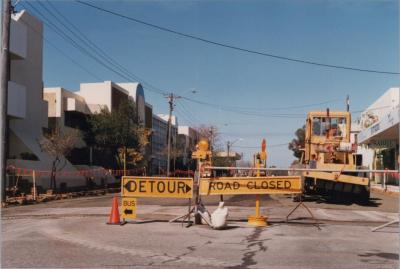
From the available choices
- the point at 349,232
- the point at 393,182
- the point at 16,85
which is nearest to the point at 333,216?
the point at 349,232

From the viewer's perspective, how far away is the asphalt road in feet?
28.5

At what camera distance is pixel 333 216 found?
1727cm

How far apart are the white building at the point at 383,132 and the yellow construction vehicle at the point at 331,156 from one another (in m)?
13.1

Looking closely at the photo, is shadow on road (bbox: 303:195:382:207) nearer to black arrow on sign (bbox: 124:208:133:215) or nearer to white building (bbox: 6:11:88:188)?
black arrow on sign (bbox: 124:208:133:215)

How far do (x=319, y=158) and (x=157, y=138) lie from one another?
5276cm

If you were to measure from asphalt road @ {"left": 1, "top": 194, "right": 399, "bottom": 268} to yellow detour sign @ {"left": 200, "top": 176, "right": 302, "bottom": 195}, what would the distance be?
91 cm

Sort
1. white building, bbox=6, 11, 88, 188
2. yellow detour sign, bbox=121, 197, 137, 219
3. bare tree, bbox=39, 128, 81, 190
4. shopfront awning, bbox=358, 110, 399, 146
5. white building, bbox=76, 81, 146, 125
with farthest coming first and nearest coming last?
white building, bbox=76, 81, 146, 125, bare tree, bbox=39, 128, 81, 190, shopfront awning, bbox=358, 110, 399, 146, white building, bbox=6, 11, 88, 188, yellow detour sign, bbox=121, 197, 137, 219

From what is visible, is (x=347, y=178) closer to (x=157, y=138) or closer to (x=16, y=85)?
(x=16, y=85)

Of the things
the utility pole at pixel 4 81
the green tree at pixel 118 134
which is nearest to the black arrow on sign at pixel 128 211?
the utility pole at pixel 4 81

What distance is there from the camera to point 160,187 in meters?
13.9

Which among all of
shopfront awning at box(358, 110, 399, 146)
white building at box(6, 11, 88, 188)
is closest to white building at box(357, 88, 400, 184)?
shopfront awning at box(358, 110, 399, 146)

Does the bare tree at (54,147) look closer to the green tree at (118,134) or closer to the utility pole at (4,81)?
the green tree at (118,134)

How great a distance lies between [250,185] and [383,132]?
28.6 m

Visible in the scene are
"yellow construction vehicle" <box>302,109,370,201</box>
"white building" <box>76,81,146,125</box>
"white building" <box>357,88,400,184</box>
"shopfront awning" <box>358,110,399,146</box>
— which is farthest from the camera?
"white building" <box>76,81,146,125</box>
